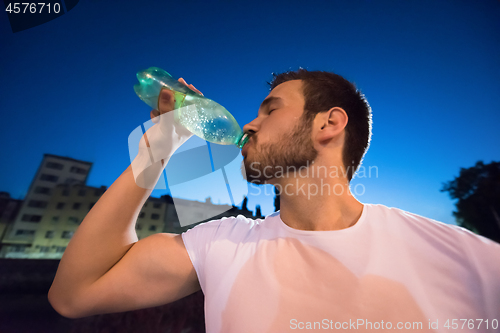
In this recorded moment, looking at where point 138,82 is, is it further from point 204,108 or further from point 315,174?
point 315,174

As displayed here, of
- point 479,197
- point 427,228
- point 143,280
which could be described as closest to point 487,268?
point 427,228

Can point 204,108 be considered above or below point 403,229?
above

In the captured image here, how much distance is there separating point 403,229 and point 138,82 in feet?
4.83

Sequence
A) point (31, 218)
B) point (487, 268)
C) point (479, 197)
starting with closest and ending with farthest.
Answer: point (487, 268) → point (479, 197) → point (31, 218)

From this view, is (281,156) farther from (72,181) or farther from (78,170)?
(78,170)

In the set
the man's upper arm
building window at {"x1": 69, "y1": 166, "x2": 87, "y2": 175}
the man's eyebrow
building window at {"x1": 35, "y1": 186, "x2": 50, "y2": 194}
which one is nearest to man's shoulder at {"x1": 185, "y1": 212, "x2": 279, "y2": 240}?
the man's upper arm

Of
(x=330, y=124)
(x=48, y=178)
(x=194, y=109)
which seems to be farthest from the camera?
(x=48, y=178)

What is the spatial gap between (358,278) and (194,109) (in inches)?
45.1

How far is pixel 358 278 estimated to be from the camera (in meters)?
0.65

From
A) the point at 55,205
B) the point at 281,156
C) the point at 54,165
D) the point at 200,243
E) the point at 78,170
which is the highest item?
the point at 78,170

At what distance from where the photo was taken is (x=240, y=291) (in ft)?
2.24

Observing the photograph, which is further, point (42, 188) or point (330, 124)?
point (42, 188)

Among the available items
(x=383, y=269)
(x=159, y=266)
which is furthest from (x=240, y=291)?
(x=383, y=269)

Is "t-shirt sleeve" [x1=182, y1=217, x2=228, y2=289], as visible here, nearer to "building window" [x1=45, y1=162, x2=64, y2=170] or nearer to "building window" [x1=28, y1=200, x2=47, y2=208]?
"building window" [x1=45, y1=162, x2=64, y2=170]
